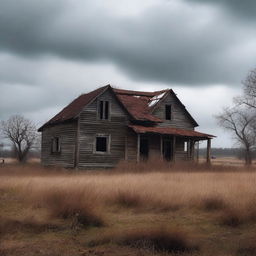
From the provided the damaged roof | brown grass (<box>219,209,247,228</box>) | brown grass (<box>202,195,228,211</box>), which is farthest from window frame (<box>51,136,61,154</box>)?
brown grass (<box>219,209,247,228</box>)

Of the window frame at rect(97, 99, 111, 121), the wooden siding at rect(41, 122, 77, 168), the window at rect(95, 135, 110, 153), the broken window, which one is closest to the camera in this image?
the window frame at rect(97, 99, 111, 121)

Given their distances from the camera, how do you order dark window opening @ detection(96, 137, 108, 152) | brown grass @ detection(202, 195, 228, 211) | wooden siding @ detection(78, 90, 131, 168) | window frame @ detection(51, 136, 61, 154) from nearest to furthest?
brown grass @ detection(202, 195, 228, 211) < wooden siding @ detection(78, 90, 131, 168) < dark window opening @ detection(96, 137, 108, 152) < window frame @ detection(51, 136, 61, 154)

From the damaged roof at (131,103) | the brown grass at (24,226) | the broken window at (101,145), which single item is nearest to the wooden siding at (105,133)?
the damaged roof at (131,103)

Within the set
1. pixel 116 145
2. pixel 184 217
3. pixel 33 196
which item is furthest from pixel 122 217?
pixel 116 145

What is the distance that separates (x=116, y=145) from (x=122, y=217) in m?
19.2

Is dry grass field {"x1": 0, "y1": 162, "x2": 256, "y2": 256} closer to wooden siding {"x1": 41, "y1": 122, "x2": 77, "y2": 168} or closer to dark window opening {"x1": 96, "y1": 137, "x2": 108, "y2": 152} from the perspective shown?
wooden siding {"x1": 41, "y1": 122, "x2": 77, "y2": 168}

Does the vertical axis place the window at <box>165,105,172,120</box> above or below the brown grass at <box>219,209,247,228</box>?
above

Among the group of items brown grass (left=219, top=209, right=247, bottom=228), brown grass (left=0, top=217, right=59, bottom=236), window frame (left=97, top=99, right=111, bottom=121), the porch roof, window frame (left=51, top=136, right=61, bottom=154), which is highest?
window frame (left=97, top=99, right=111, bottom=121)

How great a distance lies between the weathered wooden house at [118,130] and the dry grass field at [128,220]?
14255 millimetres

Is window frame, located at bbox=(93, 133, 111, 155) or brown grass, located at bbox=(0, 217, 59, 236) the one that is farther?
window frame, located at bbox=(93, 133, 111, 155)

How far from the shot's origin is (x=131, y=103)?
3139cm

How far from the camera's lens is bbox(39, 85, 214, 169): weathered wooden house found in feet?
90.5

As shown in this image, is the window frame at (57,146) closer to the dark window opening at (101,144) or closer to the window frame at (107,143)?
the dark window opening at (101,144)

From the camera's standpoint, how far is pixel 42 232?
26.2 feet
